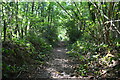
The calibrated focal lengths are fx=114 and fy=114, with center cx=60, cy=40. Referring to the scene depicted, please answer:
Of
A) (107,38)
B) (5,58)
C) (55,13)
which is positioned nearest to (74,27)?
(55,13)

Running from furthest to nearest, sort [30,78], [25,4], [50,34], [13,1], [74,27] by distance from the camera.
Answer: [74,27] < [50,34] < [25,4] < [13,1] < [30,78]

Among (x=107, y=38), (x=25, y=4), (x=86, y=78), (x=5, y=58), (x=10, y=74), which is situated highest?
(x=25, y=4)

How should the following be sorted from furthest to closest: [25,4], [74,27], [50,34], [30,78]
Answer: [74,27] → [50,34] → [25,4] → [30,78]

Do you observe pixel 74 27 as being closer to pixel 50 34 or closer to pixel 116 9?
pixel 50 34

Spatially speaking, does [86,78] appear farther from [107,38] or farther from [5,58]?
[5,58]

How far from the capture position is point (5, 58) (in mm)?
3619

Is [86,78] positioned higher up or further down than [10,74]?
further down

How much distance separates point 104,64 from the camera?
482 cm

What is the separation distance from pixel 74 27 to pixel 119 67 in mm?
10355

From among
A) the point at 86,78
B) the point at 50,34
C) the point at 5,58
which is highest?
the point at 50,34

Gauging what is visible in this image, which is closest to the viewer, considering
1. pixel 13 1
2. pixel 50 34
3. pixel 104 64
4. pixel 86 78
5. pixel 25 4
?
pixel 86 78

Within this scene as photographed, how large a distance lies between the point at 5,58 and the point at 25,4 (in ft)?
32.3

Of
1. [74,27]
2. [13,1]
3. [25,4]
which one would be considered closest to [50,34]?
[74,27]

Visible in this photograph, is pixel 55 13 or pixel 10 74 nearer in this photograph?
pixel 10 74
